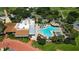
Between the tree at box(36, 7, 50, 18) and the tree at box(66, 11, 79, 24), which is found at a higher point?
the tree at box(36, 7, 50, 18)

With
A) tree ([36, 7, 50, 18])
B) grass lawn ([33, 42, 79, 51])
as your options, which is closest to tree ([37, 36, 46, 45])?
grass lawn ([33, 42, 79, 51])

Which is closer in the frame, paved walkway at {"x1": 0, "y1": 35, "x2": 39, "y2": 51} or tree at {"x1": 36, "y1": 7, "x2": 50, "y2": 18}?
paved walkway at {"x1": 0, "y1": 35, "x2": 39, "y2": 51}

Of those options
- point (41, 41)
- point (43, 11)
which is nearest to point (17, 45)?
point (41, 41)

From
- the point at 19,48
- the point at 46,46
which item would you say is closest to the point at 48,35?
the point at 46,46

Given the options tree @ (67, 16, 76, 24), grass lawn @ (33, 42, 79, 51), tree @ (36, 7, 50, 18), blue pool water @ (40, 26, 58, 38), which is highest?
tree @ (36, 7, 50, 18)

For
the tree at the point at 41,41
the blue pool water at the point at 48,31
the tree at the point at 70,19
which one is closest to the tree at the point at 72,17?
the tree at the point at 70,19

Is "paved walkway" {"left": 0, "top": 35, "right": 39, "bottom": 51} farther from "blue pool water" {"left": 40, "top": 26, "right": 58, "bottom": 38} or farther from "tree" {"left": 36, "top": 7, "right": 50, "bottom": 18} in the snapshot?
"tree" {"left": 36, "top": 7, "right": 50, "bottom": 18}

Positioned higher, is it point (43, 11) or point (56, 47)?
point (43, 11)

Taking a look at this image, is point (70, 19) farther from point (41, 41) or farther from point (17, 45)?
point (17, 45)

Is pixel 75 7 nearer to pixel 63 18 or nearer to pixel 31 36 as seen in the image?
pixel 63 18
